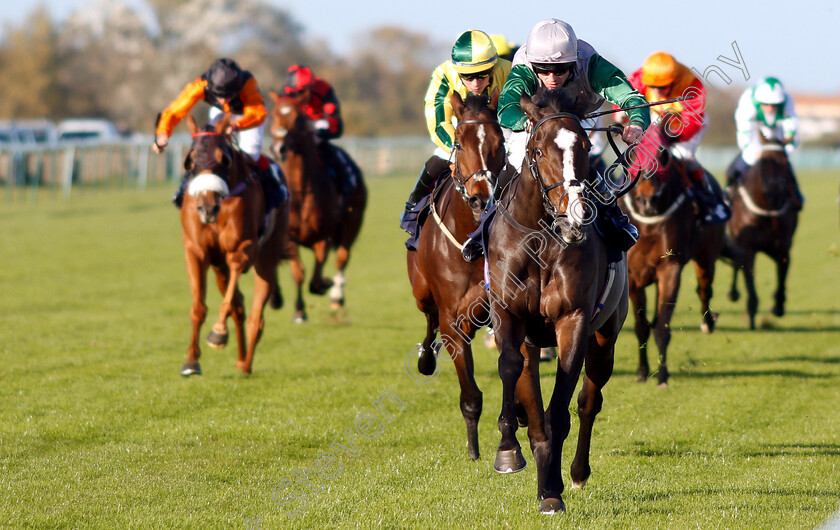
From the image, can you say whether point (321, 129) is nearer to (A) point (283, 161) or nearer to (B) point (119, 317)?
(A) point (283, 161)

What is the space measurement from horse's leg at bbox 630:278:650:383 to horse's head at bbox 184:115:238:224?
330cm

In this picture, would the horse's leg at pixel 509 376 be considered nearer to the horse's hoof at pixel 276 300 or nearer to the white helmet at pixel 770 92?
the horse's hoof at pixel 276 300

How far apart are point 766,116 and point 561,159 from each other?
6.92 metres

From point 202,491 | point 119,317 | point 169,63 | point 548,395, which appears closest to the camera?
point 202,491

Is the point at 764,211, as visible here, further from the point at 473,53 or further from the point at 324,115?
the point at 473,53

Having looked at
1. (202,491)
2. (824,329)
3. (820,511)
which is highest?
(820,511)

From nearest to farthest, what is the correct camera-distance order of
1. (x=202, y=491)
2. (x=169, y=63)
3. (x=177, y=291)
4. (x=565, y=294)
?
(x=565, y=294) → (x=202, y=491) → (x=177, y=291) → (x=169, y=63)

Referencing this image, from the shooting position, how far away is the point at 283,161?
1050cm

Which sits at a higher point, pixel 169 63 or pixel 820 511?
pixel 820 511

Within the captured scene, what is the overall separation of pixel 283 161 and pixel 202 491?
5830mm

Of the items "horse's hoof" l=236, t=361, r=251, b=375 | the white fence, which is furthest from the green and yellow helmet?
the white fence

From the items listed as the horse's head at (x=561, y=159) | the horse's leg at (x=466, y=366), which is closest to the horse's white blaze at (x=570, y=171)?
the horse's head at (x=561, y=159)

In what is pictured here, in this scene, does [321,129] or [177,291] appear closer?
[321,129]

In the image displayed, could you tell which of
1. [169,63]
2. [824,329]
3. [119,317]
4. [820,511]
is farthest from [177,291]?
[169,63]
